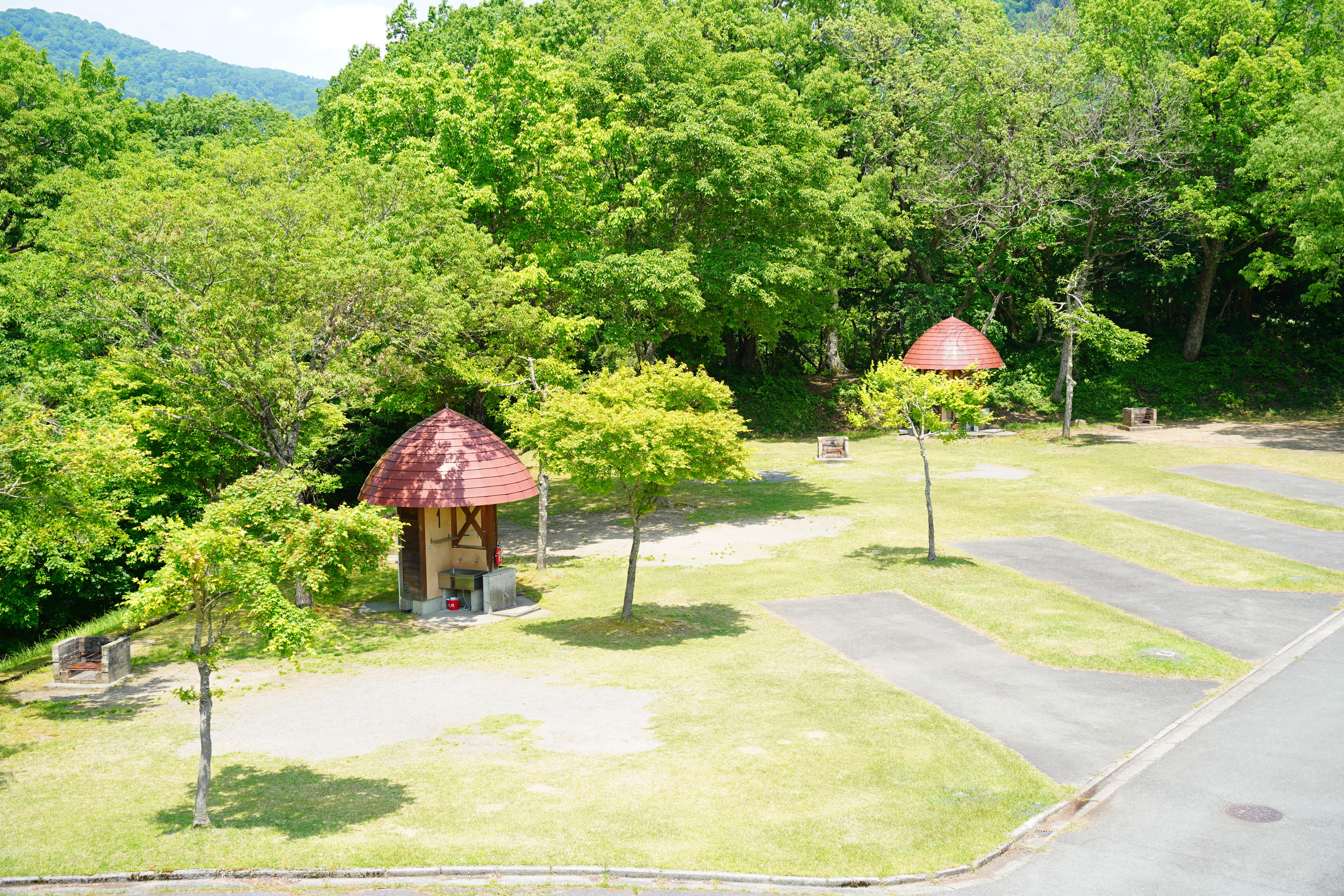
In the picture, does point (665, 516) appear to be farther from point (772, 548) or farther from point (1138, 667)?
point (1138, 667)

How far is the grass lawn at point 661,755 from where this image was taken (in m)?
11.1

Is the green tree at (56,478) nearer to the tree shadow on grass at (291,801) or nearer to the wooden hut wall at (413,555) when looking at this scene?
the tree shadow on grass at (291,801)

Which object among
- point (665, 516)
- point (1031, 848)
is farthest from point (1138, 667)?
point (665, 516)

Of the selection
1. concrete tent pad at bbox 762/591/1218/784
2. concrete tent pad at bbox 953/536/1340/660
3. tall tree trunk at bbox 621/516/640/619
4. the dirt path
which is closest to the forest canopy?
the dirt path

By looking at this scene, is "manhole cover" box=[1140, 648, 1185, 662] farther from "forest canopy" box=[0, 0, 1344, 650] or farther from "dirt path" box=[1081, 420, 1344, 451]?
"dirt path" box=[1081, 420, 1344, 451]

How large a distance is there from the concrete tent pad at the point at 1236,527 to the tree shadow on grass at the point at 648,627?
47.1ft

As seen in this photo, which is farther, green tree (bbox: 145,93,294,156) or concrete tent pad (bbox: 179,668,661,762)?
green tree (bbox: 145,93,294,156)

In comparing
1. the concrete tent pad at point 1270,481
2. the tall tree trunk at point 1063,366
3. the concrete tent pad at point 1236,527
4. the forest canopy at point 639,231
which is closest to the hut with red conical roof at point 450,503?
the forest canopy at point 639,231

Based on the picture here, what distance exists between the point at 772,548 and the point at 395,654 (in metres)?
11.2

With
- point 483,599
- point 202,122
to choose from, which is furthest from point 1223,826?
point 202,122

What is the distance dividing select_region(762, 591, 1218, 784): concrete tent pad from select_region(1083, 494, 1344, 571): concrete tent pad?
1051cm

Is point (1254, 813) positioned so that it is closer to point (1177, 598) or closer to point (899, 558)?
point (1177, 598)

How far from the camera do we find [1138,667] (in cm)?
1730

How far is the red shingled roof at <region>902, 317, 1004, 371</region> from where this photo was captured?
4416 cm
